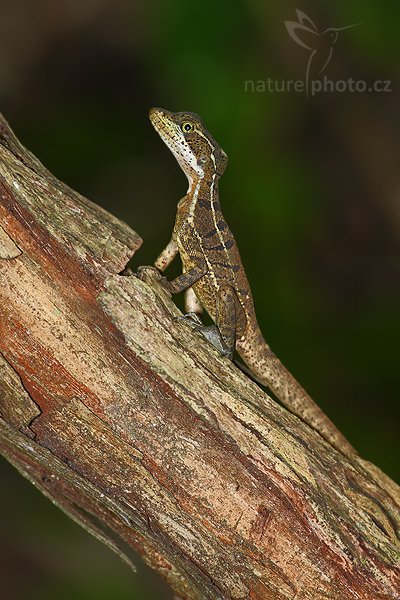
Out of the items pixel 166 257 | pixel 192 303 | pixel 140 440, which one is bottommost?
pixel 140 440

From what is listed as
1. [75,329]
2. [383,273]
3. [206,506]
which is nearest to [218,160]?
[75,329]

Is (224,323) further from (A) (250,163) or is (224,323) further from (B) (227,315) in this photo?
(A) (250,163)

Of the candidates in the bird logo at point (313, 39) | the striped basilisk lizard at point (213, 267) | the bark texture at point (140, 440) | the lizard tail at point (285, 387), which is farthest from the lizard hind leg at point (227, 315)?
the bird logo at point (313, 39)

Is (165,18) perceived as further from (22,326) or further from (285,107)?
(22,326)

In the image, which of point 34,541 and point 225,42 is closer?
point 225,42

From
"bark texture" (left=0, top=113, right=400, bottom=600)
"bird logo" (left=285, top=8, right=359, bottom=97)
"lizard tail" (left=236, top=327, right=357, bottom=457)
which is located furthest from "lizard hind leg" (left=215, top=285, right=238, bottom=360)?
"bird logo" (left=285, top=8, right=359, bottom=97)

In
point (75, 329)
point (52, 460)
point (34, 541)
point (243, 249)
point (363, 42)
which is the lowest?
point (34, 541)

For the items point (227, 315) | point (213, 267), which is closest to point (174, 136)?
point (213, 267)
